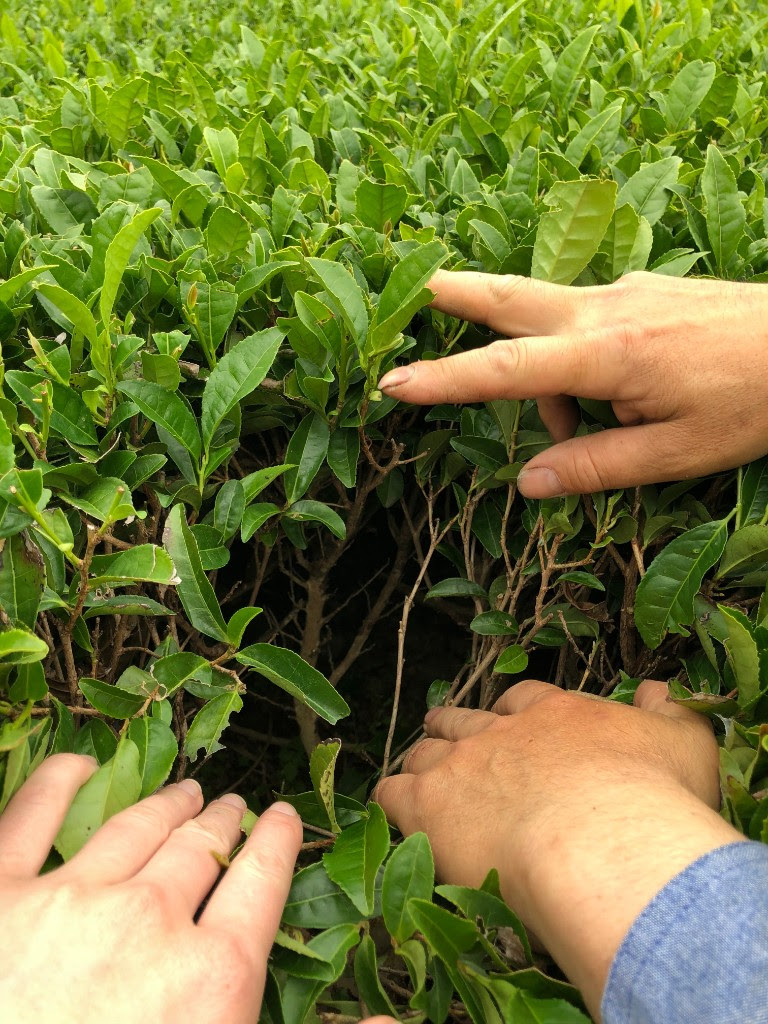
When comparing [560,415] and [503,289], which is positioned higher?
[503,289]

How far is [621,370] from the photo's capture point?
152 cm

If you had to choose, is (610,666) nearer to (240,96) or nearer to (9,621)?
(9,621)

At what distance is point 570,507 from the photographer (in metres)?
1.59

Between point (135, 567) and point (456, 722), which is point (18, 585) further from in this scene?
point (456, 722)

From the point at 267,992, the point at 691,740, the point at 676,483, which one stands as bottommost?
the point at 267,992

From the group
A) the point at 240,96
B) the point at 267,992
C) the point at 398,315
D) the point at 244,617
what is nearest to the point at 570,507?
the point at 398,315

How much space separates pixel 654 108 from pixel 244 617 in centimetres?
207

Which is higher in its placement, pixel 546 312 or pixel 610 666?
pixel 546 312

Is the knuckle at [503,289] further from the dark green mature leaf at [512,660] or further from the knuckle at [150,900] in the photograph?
the knuckle at [150,900]

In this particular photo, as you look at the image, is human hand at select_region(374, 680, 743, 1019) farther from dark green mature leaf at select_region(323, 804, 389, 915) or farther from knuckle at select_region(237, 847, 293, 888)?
knuckle at select_region(237, 847, 293, 888)

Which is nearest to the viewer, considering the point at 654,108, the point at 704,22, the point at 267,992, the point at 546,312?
the point at 267,992

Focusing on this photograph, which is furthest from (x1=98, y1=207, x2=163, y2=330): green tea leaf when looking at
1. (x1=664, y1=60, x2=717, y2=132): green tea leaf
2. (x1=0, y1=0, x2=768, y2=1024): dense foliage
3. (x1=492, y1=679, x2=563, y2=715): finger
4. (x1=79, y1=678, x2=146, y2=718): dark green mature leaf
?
(x1=664, y1=60, x2=717, y2=132): green tea leaf

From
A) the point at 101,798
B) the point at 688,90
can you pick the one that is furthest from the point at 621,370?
the point at 688,90

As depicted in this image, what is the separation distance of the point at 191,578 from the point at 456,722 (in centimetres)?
67
